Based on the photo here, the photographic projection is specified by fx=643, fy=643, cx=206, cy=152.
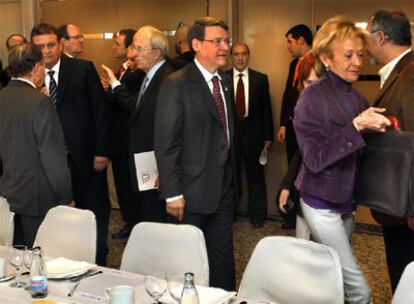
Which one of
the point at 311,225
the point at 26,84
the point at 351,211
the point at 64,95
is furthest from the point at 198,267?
the point at 64,95

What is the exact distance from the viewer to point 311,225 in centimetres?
327

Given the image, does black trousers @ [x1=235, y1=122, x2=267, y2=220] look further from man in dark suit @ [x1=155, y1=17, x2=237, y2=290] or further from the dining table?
the dining table

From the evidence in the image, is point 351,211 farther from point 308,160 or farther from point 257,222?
point 257,222

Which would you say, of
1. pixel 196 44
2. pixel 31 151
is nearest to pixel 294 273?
pixel 196 44

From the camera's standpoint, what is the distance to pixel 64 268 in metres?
2.90

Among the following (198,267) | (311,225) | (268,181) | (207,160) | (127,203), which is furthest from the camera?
(268,181)

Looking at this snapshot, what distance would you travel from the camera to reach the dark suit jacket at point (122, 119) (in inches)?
221

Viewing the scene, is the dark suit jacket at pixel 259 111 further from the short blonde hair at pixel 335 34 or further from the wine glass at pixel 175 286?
the wine glass at pixel 175 286

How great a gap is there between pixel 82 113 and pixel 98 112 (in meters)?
0.12

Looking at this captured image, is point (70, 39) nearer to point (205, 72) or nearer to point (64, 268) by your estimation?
point (205, 72)

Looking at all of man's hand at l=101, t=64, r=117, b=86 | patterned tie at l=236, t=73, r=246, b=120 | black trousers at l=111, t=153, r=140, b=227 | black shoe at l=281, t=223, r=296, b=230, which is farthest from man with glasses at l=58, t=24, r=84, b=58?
black shoe at l=281, t=223, r=296, b=230

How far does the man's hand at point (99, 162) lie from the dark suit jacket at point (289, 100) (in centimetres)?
224

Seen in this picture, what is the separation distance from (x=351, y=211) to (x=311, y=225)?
220 millimetres

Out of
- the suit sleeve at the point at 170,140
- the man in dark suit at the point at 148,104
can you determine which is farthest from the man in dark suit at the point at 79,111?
the suit sleeve at the point at 170,140
